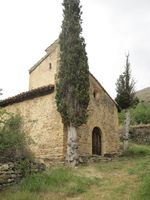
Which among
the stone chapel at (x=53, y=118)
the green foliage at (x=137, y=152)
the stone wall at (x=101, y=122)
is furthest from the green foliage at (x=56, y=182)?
the green foliage at (x=137, y=152)

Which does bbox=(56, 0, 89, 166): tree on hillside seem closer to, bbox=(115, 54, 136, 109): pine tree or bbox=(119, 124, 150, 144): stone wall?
bbox=(115, 54, 136, 109): pine tree

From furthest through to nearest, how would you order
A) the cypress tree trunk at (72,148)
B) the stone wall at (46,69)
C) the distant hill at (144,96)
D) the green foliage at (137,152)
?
the distant hill at (144,96)
the green foliage at (137,152)
the stone wall at (46,69)
the cypress tree trunk at (72,148)

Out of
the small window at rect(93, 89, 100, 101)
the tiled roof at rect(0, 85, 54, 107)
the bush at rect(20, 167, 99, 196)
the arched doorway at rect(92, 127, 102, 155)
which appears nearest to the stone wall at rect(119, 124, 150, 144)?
the arched doorway at rect(92, 127, 102, 155)

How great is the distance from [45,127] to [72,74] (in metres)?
3.47

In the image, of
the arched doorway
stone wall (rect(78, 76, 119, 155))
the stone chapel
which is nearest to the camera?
the stone chapel

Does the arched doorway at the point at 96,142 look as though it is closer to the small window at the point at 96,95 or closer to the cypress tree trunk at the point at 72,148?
the small window at the point at 96,95

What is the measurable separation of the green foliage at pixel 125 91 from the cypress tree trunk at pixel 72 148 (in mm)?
7132

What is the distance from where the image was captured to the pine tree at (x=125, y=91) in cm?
2642

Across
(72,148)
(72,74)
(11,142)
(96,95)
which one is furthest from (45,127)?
(11,142)

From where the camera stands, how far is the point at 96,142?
77.2 feet

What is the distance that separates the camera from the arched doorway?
76.4 feet

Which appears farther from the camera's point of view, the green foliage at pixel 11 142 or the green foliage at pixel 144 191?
the green foliage at pixel 11 142

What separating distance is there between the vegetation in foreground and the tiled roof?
16.6ft

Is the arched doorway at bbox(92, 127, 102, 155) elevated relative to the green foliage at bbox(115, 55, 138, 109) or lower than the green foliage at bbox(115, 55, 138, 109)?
lower
